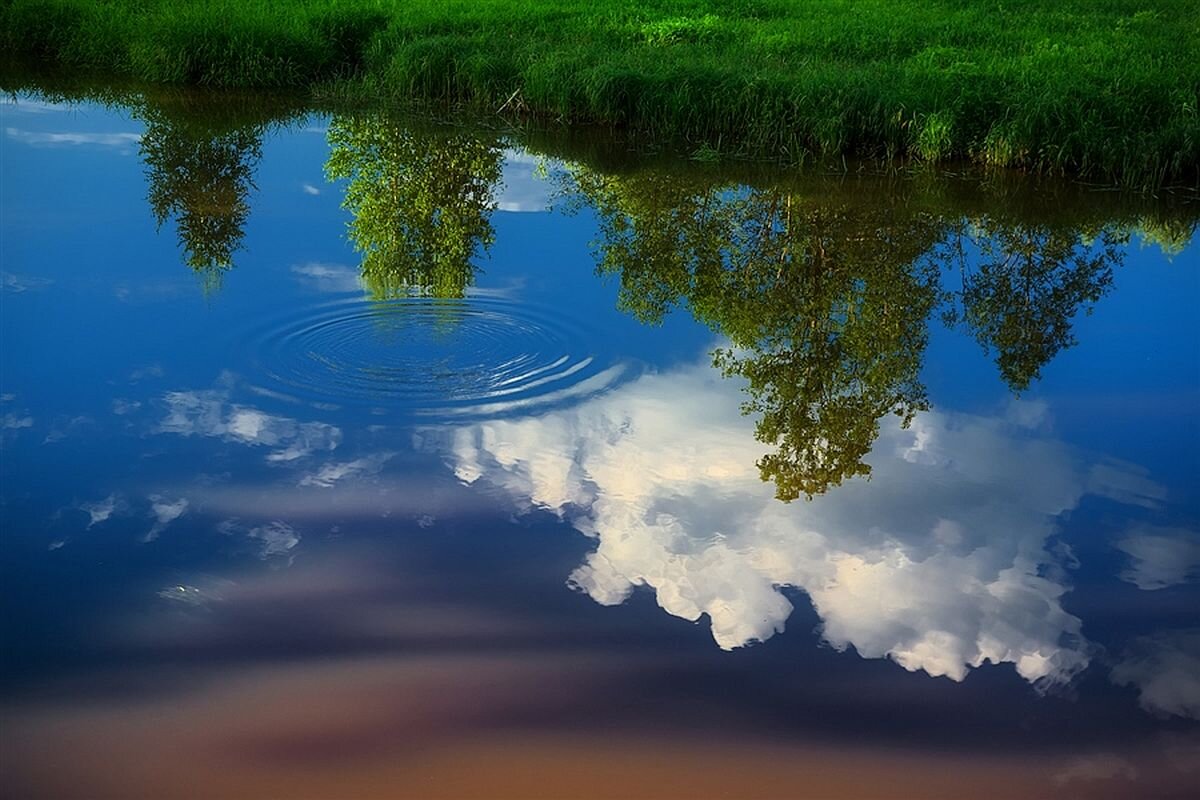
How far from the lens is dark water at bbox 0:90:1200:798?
4.22 metres

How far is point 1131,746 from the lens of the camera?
4355mm

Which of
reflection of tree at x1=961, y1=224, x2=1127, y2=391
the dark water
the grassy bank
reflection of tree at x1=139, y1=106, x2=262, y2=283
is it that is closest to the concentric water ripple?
the dark water

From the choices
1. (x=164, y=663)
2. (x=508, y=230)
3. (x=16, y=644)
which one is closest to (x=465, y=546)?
(x=164, y=663)

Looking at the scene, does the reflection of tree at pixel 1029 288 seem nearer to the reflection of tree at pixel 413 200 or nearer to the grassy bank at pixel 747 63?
the grassy bank at pixel 747 63

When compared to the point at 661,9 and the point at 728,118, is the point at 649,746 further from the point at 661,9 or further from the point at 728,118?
the point at 661,9

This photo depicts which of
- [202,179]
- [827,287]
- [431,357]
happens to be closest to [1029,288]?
[827,287]

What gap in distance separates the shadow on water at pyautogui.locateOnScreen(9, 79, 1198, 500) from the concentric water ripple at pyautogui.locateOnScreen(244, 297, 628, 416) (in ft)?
1.61

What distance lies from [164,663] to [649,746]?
67.3 inches

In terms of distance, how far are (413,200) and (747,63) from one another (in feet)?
14.0

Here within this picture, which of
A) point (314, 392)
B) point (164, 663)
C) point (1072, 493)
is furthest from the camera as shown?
point (314, 392)

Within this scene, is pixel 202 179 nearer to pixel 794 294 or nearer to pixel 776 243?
pixel 776 243

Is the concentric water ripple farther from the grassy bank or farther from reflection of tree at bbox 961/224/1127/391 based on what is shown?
the grassy bank

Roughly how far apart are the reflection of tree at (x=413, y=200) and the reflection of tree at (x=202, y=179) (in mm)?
805

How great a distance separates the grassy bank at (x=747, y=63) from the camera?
1118 centimetres
